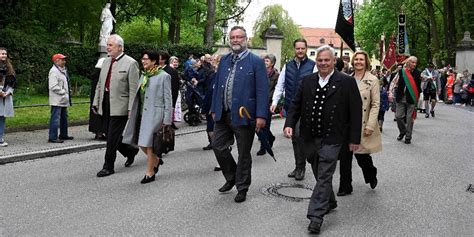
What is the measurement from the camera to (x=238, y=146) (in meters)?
6.36

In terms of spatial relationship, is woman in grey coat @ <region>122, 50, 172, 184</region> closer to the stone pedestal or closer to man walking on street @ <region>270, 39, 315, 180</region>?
man walking on street @ <region>270, 39, 315, 180</region>

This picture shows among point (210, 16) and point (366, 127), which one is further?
point (210, 16)

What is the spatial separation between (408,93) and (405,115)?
2.11 feet

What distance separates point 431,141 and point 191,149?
5602 millimetres

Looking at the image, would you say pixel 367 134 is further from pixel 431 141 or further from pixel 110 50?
pixel 431 141

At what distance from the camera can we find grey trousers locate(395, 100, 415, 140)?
11.8m

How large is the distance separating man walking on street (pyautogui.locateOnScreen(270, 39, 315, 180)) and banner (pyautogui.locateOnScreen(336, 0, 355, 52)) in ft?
10.2

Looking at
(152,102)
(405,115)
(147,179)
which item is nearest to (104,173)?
(147,179)

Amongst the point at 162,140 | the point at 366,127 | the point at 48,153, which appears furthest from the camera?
the point at 48,153

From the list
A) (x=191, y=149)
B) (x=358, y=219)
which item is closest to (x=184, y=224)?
(x=358, y=219)

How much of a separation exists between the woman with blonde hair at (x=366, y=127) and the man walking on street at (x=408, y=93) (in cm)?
488

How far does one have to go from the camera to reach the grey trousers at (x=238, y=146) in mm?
6305

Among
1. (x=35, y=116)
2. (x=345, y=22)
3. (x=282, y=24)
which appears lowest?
(x=35, y=116)

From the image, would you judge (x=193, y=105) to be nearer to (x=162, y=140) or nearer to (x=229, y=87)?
(x=162, y=140)
